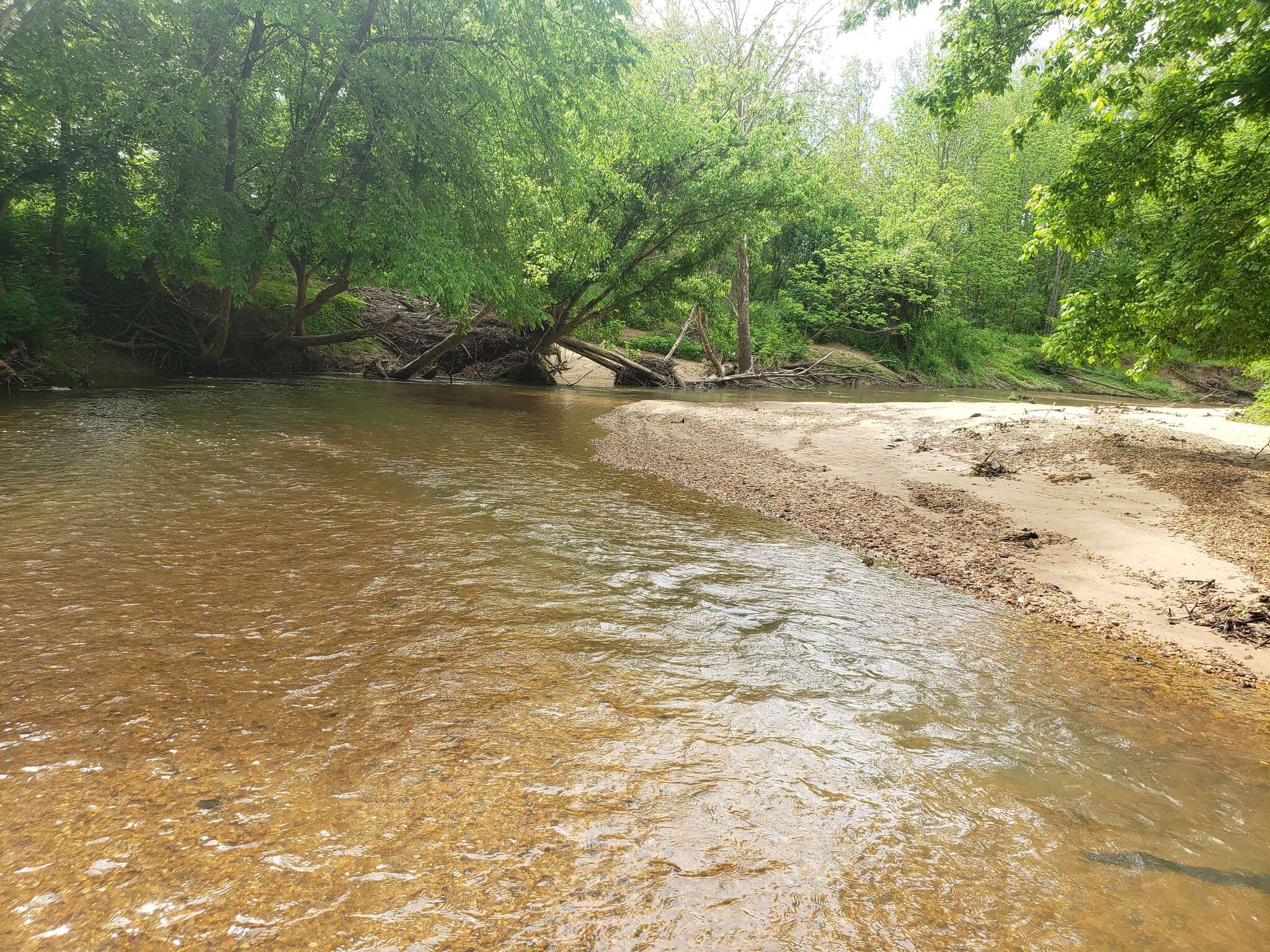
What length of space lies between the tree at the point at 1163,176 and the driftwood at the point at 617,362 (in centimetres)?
1485

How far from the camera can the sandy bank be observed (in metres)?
4.03

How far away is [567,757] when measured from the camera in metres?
2.23

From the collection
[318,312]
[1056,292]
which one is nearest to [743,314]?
[318,312]

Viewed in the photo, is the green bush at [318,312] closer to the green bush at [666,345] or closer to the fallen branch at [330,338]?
the fallen branch at [330,338]

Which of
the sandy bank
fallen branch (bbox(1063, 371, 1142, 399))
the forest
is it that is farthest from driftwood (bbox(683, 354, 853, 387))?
fallen branch (bbox(1063, 371, 1142, 399))

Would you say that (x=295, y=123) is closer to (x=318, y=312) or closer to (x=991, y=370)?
(x=318, y=312)

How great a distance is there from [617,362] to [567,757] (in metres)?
21.1

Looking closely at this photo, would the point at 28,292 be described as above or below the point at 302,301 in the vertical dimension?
below

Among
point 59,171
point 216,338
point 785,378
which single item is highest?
point 59,171

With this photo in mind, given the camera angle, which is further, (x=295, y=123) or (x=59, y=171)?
(x=295, y=123)

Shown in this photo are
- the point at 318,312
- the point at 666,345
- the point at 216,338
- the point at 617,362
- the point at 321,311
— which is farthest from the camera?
the point at 666,345

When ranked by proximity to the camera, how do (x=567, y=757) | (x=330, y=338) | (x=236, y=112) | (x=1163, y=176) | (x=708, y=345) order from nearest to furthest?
(x=567, y=757) → (x=1163, y=176) → (x=236, y=112) → (x=330, y=338) → (x=708, y=345)

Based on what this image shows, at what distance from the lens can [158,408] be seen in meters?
9.38

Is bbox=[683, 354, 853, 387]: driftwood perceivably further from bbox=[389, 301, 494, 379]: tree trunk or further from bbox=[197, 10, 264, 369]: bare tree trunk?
bbox=[197, 10, 264, 369]: bare tree trunk
